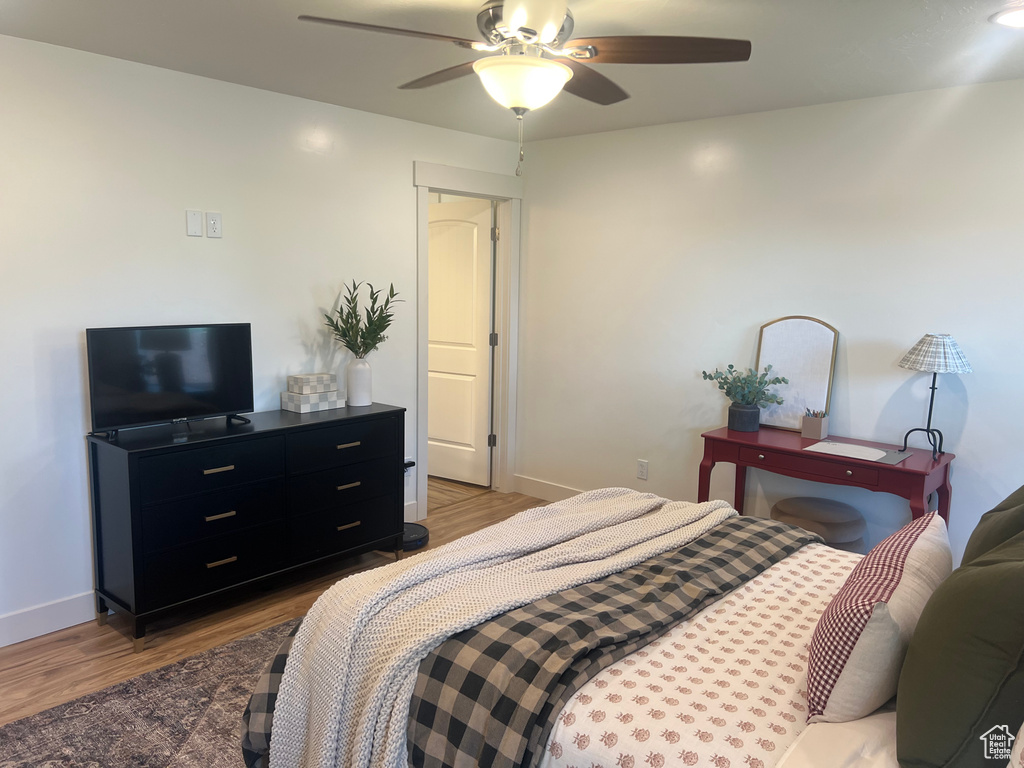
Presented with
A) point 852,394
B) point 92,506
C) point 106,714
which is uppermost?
point 852,394

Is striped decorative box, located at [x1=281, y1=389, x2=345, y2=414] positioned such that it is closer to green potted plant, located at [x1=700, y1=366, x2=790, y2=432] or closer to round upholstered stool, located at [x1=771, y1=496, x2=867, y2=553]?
green potted plant, located at [x1=700, y1=366, x2=790, y2=432]

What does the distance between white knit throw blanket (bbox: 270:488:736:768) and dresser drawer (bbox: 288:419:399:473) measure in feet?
4.66

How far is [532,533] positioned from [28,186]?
93.5 inches

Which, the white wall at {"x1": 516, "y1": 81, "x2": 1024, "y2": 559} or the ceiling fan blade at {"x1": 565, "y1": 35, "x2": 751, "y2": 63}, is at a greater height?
the ceiling fan blade at {"x1": 565, "y1": 35, "x2": 751, "y2": 63}

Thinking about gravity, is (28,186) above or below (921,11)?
below

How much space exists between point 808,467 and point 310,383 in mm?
2400

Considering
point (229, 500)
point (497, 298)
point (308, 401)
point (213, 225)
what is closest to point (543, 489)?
point (497, 298)

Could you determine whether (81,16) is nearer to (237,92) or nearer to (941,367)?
(237,92)

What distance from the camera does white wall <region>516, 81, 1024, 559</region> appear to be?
10.5ft

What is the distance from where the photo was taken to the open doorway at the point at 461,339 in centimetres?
491

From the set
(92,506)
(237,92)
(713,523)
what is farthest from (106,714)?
(237,92)

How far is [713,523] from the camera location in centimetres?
251

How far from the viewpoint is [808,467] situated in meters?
3.33

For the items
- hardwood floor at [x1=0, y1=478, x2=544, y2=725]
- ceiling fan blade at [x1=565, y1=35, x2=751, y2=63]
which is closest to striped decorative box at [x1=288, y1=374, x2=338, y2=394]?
hardwood floor at [x1=0, y1=478, x2=544, y2=725]
